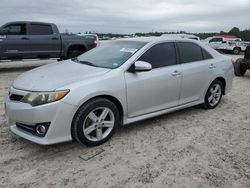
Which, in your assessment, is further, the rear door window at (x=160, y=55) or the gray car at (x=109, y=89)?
the rear door window at (x=160, y=55)

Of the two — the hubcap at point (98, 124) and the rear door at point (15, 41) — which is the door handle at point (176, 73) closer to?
the hubcap at point (98, 124)

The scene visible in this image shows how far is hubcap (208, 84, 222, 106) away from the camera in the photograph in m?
5.48

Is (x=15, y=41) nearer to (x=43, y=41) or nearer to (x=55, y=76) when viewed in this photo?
(x=43, y=41)

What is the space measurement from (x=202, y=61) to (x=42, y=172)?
3.60 meters

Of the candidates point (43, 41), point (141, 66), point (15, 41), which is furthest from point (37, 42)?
point (141, 66)

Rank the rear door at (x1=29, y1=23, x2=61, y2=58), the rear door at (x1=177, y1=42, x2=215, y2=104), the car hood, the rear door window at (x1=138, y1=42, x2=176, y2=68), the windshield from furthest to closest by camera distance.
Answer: the rear door at (x1=29, y1=23, x2=61, y2=58) < the rear door at (x1=177, y1=42, x2=215, y2=104) < the rear door window at (x1=138, y1=42, x2=176, y2=68) < the windshield < the car hood

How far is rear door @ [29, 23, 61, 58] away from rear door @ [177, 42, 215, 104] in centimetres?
693

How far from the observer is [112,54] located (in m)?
4.49

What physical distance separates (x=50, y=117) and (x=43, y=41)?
7.81 metres

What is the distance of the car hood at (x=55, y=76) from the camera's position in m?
3.46

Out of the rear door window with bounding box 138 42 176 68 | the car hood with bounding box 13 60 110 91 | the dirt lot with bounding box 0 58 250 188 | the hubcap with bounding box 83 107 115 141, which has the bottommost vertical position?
the dirt lot with bounding box 0 58 250 188

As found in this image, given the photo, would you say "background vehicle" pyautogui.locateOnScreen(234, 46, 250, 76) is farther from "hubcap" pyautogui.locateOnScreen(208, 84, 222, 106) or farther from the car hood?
the car hood

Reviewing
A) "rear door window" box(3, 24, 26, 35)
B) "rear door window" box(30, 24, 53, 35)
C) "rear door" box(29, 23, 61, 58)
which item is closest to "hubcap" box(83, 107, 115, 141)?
"rear door" box(29, 23, 61, 58)

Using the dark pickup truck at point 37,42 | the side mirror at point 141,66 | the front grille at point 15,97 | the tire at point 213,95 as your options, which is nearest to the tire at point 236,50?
the dark pickup truck at point 37,42
